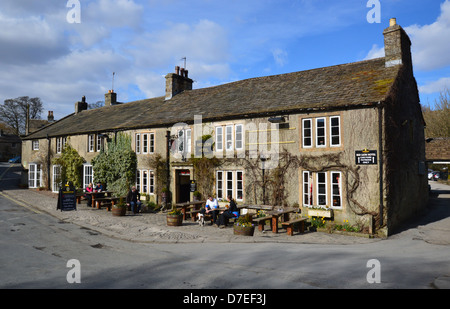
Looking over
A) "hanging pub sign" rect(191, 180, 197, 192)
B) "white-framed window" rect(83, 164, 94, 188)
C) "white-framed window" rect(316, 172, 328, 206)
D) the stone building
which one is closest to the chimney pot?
the stone building

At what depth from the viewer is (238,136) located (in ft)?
53.1

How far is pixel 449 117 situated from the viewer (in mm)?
36250

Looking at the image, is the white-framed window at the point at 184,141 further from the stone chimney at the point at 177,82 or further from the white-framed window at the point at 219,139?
the stone chimney at the point at 177,82

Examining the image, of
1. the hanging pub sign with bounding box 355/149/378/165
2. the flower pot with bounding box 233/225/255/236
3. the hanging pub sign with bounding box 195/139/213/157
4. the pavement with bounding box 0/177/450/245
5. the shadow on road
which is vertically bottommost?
the shadow on road

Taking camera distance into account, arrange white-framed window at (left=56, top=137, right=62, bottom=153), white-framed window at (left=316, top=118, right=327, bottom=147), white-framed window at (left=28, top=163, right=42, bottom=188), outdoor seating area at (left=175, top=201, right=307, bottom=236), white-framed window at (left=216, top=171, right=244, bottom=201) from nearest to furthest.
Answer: outdoor seating area at (left=175, top=201, right=307, bottom=236) < white-framed window at (left=316, top=118, right=327, bottom=147) < white-framed window at (left=216, top=171, right=244, bottom=201) < white-framed window at (left=56, top=137, right=62, bottom=153) < white-framed window at (left=28, top=163, right=42, bottom=188)

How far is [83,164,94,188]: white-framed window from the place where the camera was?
23.7 metres

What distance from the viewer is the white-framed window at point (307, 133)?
1389 centimetres

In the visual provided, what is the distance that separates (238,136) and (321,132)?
4.48m

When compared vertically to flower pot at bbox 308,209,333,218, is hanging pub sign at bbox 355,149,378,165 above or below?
above

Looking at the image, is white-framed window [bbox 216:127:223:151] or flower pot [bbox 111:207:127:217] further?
white-framed window [bbox 216:127:223:151]

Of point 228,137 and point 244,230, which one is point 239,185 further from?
point 244,230

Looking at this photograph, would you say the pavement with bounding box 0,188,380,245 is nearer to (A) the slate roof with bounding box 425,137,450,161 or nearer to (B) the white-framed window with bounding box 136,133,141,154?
(B) the white-framed window with bounding box 136,133,141,154

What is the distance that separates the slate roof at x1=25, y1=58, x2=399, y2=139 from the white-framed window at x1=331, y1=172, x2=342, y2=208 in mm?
3058
